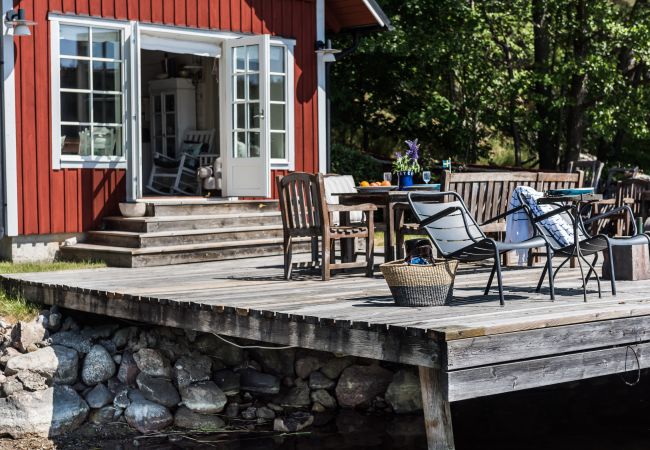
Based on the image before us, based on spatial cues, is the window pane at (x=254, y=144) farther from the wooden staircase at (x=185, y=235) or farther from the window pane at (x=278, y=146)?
the wooden staircase at (x=185, y=235)

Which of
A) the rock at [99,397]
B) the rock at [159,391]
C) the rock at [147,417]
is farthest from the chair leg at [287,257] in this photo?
the rock at [99,397]

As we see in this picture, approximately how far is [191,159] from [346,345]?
794 centimetres

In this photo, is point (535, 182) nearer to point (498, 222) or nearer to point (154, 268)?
point (498, 222)

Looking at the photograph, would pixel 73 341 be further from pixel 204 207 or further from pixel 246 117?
pixel 246 117

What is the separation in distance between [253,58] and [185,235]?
233 centimetres

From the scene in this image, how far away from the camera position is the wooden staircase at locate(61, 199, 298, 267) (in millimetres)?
9266

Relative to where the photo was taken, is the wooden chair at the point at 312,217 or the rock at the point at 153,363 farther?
the wooden chair at the point at 312,217

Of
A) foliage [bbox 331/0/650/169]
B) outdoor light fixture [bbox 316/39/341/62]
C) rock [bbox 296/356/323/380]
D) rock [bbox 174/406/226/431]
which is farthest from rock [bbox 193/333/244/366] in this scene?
foliage [bbox 331/0/650/169]

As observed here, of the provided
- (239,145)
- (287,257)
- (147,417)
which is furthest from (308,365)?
(239,145)

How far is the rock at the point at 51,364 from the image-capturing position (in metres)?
6.66

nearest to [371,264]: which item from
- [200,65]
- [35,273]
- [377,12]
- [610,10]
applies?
[35,273]

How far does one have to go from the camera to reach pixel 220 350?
23.2 feet

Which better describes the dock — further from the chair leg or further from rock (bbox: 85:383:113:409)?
rock (bbox: 85:383:113:409)

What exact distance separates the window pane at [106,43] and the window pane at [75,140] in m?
0.74
